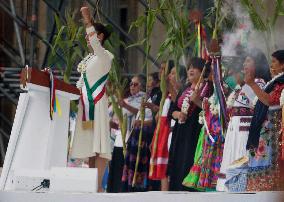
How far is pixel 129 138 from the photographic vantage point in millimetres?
11242

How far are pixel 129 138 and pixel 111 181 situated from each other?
539 millimetres

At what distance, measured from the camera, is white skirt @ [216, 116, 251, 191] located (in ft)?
31.2

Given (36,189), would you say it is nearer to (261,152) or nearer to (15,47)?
(261,152)

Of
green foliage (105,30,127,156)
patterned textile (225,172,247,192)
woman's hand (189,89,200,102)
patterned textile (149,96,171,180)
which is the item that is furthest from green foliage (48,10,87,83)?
patterned textile (225,172,247,192)

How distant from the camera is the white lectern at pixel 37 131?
8.67m

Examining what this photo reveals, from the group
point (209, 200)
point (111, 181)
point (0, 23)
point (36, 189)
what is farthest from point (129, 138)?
point (0, 23)

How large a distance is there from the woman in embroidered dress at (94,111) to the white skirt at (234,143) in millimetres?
969

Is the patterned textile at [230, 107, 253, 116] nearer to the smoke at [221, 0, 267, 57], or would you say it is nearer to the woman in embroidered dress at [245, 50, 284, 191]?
the woman in embroidered dress at [245, 50, 284, 191]

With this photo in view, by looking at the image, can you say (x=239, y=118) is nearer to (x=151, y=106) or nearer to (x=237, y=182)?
(x=237, y=182)

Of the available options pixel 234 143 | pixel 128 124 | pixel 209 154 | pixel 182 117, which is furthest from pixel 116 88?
pixel 234 143

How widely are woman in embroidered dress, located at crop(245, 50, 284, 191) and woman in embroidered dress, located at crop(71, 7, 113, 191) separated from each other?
1.27 meters

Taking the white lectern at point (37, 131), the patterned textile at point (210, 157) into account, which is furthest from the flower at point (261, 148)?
the white lectern at point (37, 131)

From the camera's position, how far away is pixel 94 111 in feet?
32.1

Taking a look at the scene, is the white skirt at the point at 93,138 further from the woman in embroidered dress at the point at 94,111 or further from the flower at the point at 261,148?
the flower at the point at 261,148
